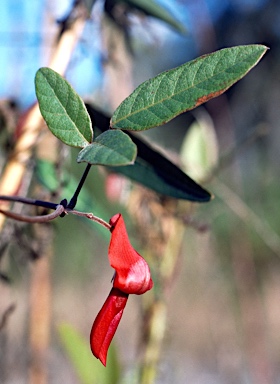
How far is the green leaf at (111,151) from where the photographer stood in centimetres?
20

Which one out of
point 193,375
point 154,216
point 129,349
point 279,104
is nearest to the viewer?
point 154,216

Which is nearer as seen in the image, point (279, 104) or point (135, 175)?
point (135, 175)

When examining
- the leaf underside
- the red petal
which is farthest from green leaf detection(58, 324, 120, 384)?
the red petal

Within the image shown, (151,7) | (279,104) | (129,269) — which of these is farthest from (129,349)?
(129,269)

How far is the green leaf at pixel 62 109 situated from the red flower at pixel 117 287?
1.8 inches

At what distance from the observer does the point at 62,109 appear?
263mm

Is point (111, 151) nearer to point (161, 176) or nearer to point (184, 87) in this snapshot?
point (184, 87)

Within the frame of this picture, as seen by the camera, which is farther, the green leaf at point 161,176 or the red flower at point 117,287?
the green leaf at point 161,176

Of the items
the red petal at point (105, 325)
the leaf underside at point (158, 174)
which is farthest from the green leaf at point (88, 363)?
the red petal at point (105, 325)

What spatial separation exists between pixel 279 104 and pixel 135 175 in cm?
384

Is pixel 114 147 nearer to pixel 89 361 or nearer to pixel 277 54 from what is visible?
pixel 89 361

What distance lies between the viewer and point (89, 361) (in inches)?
24.7

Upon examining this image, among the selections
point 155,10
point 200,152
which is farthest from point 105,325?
point 200,152

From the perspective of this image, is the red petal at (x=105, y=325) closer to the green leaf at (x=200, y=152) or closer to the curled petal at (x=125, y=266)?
the curled petal at (x=125, y=266)
